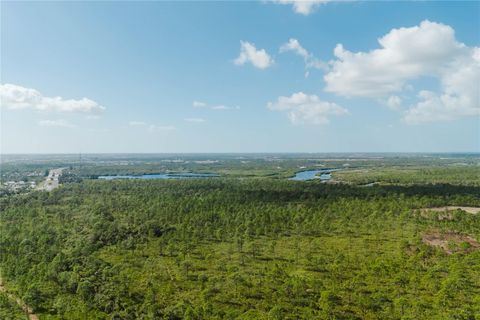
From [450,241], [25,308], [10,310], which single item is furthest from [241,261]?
[450,241]

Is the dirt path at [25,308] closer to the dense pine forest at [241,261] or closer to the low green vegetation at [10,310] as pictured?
the dense pine forest at [241,261]

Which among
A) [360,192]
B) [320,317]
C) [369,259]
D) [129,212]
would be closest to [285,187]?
[360,192]

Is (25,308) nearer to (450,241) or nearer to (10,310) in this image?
(10,310)

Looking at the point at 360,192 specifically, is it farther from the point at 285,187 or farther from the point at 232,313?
the point at 232,313

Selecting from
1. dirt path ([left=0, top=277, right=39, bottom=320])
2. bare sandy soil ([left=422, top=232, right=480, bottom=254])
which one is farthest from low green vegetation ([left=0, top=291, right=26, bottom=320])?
bare sandy soil ([left=422, top=232, right=480, bottom=254])

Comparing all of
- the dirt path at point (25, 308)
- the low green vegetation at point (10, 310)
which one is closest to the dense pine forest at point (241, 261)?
the low green vegetation at point (10, 310)

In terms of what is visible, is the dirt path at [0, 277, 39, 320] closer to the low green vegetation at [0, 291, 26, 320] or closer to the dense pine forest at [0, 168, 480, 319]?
the dense pine forest at [0, 168, 480, 319]

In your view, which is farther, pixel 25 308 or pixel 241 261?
pixel 241 261
